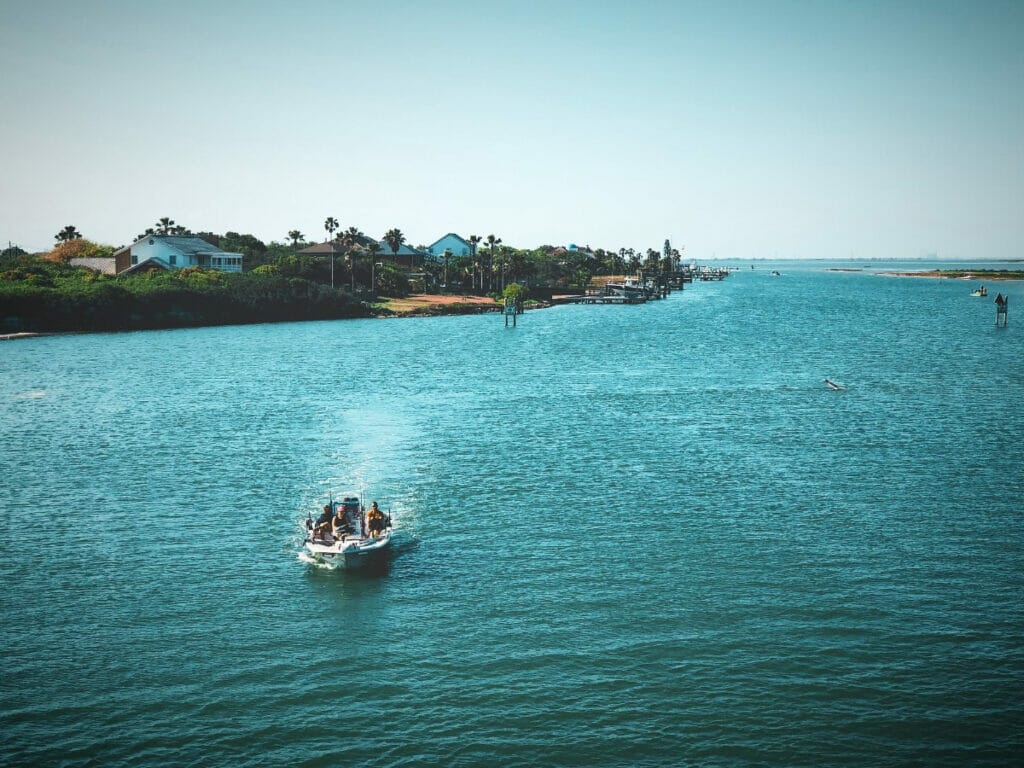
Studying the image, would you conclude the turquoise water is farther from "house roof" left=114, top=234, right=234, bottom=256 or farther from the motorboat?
"house roof" left=114, top=234, right=234, bottom=256

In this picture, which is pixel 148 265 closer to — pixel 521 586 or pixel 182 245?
pixel 182 245

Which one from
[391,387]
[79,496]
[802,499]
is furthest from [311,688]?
[391,387]

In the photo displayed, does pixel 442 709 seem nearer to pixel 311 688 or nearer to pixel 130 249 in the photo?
pixel 311 688

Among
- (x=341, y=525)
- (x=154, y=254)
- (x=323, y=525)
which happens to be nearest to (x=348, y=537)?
(x=341, y=525)

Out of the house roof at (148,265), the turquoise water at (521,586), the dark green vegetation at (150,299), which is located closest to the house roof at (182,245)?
the house roof at (148,265)

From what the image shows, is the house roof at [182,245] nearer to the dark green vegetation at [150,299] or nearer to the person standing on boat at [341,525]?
the dark green vegetation at [150,299]

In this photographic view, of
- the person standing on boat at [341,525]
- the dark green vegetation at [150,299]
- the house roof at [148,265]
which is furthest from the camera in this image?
the house roof at [148,265]

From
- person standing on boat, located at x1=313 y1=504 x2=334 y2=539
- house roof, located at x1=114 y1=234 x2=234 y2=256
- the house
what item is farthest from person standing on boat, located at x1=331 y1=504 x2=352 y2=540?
house roof, located at x1=114 y1=234 x2=234 y2=256
